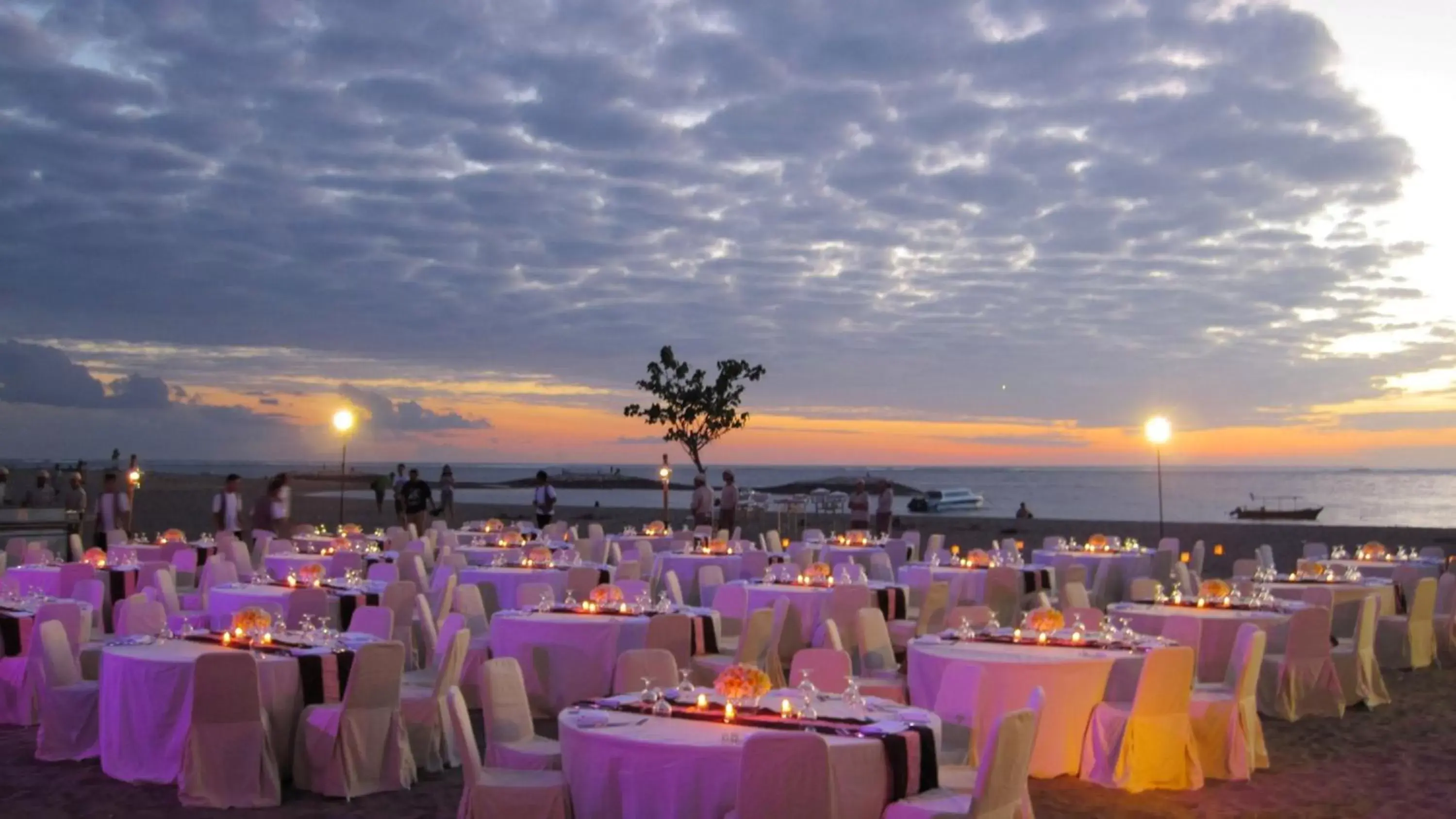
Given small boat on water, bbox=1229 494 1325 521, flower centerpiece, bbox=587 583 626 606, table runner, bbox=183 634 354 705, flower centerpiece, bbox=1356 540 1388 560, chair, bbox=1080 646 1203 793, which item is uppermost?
small boat on water, bbox=1229 494 1325 521

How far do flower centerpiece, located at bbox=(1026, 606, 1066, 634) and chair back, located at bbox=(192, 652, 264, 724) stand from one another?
460 cm

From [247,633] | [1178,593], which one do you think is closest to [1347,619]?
[1178,593]

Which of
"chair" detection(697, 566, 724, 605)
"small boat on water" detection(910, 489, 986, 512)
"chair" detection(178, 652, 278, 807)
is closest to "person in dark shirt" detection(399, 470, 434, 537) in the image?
"chair" detection(697, 566, 724, 605)

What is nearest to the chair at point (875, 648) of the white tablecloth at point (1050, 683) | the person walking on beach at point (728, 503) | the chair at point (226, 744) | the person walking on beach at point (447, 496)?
the white tablecloth at point (1050, 683)

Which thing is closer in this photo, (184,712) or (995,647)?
(184,712)

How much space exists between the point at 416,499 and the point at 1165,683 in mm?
15741

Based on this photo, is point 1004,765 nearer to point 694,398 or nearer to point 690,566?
point 690,566

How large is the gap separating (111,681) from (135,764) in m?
0.48

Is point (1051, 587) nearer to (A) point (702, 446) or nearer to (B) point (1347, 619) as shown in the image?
(B) point (1347, 619)

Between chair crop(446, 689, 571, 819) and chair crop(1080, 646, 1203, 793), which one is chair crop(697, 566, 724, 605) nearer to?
chair crop(1080, 646, 1203, 793)

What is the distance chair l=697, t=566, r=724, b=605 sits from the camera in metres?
13.0

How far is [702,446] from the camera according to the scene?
28234mm

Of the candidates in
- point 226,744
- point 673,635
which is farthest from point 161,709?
point 673,635

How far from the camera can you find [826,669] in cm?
700
